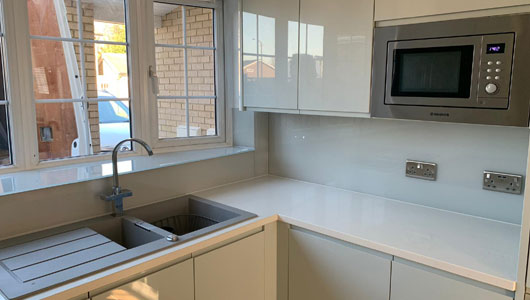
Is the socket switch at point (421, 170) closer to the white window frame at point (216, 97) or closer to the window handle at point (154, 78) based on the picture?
the white window frame at point (216, 97)

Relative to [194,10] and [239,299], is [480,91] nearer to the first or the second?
[239,299]

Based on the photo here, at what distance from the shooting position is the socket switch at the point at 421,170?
2041 mm

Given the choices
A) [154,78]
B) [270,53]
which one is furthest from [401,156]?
[154,78]

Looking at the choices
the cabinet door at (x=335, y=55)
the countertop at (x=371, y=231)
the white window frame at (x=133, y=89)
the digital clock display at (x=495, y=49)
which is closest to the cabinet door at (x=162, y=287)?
the countertop at (x=371, y=231)

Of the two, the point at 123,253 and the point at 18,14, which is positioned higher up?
the point at 18,14

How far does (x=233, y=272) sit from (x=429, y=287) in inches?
32.4

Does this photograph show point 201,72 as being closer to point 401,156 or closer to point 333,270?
point 401,156

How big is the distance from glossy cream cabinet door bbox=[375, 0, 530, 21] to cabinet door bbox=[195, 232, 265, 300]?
118 centimetres

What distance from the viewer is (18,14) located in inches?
73.4

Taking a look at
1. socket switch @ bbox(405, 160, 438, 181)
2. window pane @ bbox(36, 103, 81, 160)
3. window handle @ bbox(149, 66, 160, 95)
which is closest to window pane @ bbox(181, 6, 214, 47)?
window handle @ bbox(149, 66, 160, 95)

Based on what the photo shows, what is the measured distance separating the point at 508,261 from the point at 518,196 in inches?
18.4

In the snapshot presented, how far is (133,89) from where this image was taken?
7.59 ft

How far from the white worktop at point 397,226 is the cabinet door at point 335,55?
20.4 inches

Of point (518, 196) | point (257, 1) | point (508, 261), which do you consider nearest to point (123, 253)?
point (508, 261)
